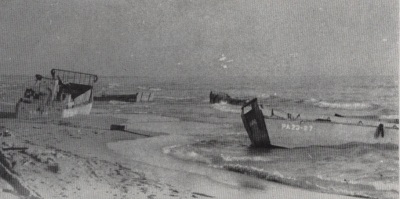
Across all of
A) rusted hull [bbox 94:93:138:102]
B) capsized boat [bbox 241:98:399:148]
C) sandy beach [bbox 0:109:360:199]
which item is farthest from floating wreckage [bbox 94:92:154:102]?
capsized boat [bbox 241:98:399:148]

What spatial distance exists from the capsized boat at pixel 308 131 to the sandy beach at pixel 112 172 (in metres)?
0.86

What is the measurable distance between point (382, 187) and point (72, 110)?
21.6ft

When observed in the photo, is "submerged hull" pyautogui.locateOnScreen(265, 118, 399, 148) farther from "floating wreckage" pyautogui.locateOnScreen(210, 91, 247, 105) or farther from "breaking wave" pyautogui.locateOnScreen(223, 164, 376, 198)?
"floating wreckage" pyautogui.locateOnScreen(210, 91, 247, 105)

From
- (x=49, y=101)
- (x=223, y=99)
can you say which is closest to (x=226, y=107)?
(x=223, y=99)

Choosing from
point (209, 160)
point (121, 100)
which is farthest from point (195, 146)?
point (121, 100)

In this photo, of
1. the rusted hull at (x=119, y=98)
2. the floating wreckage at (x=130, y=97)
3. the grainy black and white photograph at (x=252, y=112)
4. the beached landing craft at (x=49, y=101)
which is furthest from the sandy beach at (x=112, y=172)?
the rusted hull at (x=119, y=98)

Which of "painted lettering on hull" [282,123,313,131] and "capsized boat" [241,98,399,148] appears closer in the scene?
"capsized boat" [241,98,399,148]

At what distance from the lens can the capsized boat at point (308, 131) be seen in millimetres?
4984

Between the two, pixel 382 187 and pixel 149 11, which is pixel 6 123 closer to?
pixel 149 11

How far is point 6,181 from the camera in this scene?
4.58m

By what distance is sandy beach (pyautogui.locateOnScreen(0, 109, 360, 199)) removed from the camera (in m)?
4.48

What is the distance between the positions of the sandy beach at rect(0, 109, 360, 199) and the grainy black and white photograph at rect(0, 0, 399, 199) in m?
0.02

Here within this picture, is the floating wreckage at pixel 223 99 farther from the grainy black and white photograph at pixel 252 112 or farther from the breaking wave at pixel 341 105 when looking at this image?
the breaking wave at pixel 341 105

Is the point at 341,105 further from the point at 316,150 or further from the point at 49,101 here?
the point at 49,101
